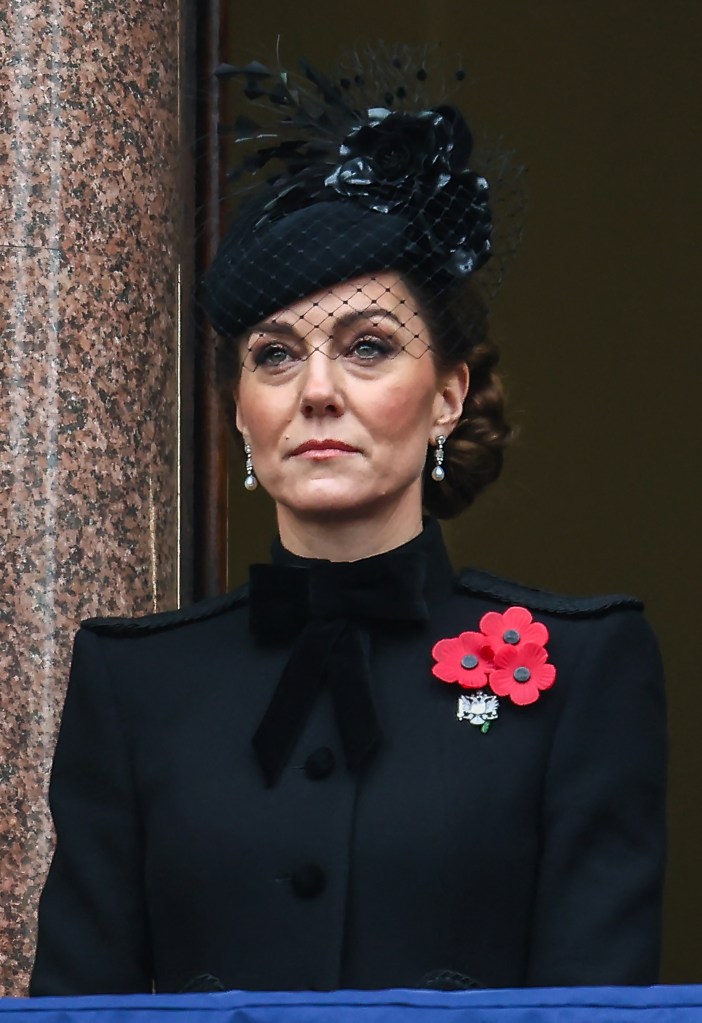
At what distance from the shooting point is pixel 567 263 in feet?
19.7

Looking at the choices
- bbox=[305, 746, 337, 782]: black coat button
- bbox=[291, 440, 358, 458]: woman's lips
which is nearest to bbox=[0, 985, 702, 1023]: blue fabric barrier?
bbox=[305, 746, 337, 782]: black coat button

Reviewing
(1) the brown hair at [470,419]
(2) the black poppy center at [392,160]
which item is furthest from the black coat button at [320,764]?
(2) the black poppy center at [392,160]

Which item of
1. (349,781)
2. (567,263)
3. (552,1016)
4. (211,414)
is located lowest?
(552,1016)

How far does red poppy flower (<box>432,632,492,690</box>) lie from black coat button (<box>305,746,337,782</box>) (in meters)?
0.17

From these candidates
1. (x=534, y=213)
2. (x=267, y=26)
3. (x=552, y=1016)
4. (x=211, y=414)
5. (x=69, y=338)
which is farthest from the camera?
(x=534, y=213)

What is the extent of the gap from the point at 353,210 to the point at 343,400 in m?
0.29

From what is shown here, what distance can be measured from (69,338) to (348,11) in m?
2.47

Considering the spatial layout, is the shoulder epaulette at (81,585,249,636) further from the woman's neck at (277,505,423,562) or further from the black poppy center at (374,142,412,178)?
the black poppy center at (374,142,412,178)

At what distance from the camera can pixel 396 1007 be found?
207 centimetres

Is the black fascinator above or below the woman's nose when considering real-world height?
above

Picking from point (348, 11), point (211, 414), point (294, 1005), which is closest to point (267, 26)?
point (348, 11)

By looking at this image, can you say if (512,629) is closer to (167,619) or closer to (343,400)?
(343,400)

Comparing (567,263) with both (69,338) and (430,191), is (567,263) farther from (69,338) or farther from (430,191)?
(430,191)

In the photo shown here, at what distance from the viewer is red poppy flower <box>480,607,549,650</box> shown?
272cm
